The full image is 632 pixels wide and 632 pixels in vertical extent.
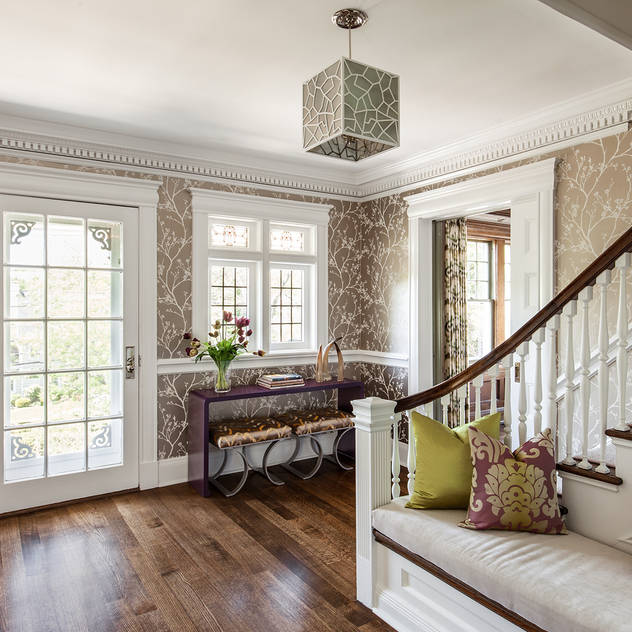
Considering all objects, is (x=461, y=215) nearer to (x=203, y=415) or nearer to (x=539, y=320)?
(x=539, y=320)

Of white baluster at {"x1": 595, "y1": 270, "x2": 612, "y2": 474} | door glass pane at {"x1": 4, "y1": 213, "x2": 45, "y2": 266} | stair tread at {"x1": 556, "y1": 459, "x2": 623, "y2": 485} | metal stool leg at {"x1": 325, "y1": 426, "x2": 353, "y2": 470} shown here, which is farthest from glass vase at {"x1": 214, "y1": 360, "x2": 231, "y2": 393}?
white baluster at {"x1": 595, "y1": 270, "x2": 612, "y2": 474}

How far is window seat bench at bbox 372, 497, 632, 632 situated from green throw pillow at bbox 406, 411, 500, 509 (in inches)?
2.5

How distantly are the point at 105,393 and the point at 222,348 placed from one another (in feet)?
3.05

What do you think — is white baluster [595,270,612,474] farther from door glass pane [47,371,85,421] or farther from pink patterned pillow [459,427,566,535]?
door glass pane [47,371,85,421]

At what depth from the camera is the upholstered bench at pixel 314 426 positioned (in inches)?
168

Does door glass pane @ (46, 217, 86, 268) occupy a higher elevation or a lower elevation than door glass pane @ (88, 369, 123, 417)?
higher

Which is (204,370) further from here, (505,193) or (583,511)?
(583,511)

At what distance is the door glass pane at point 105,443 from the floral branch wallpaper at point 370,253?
0.31 metres

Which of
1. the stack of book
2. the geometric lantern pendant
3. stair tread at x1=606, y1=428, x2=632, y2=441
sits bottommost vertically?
the stack of book

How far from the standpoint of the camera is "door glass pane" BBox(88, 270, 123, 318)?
12.7 feet

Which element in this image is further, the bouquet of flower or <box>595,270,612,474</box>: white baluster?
the bouquet of flower

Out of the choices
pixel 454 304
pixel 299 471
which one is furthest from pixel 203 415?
pixel 454 304

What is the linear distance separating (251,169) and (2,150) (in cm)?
183

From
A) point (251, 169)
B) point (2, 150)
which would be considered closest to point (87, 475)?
point (2, 150)
